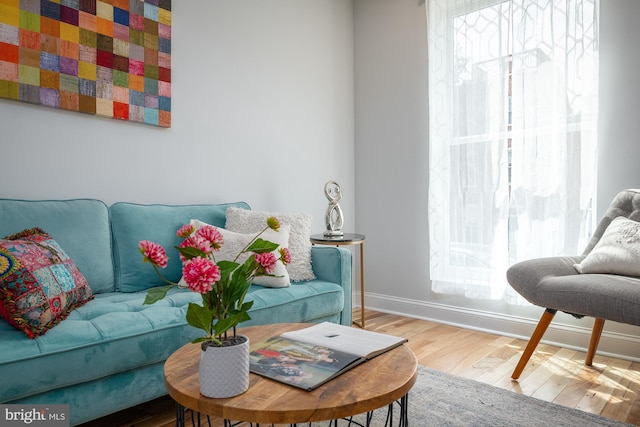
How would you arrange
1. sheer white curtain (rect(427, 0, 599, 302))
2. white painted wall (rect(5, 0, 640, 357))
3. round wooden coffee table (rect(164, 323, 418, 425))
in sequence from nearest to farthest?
1. round wooden coffee table (rect(164, 323, 418, 425))
2. white painted wall (rect(5, 0, 640, 357))
3. sheer white curtain (rect(427, 0, 599, 302))

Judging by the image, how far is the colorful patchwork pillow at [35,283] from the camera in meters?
1.32

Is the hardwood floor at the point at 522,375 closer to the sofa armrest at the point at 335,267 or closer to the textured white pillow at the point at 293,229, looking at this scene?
the sofa armrest at the point at 335,267

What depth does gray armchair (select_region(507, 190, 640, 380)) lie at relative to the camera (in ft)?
5.48

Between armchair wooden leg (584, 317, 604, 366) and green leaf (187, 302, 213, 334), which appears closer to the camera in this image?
green leaf (187, 302, 213, 334)

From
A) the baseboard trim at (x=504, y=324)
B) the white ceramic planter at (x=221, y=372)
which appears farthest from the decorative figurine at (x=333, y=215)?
the white ceramic planter at (x=221, y=372)

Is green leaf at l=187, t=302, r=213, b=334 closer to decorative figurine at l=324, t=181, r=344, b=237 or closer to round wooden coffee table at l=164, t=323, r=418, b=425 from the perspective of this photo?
round wooden coffee table at l=164, t=323, r=418, b=425

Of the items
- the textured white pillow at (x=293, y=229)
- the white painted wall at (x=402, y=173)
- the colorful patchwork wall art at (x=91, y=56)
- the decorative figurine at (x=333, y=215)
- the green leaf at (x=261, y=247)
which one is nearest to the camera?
the green leaf at (x=261, y=247)

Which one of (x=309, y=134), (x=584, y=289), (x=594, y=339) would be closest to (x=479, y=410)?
(x=584, y=289)

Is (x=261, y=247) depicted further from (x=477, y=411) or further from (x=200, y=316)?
(x=477, y=411)

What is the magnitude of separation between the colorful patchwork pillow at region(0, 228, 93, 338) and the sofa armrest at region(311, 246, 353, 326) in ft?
3.88

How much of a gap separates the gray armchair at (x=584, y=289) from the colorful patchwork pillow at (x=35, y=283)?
1.93m

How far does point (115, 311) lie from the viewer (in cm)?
163

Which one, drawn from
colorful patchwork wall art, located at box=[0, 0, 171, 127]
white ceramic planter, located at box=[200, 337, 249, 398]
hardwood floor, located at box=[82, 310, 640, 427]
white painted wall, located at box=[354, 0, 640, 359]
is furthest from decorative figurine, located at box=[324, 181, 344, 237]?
white ceramic planter, located at box=[200, 337, 249, 398]

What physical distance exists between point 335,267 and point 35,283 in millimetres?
1398
